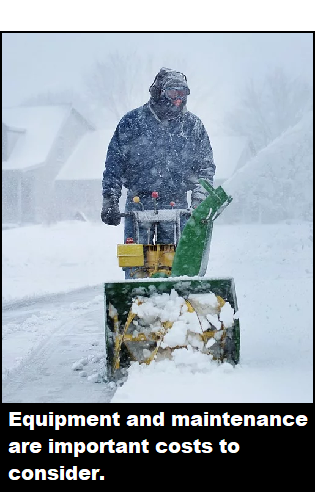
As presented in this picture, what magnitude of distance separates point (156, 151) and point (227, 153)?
25064 millimetres

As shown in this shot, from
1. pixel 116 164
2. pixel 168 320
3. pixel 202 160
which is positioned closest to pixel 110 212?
pixel 116 164

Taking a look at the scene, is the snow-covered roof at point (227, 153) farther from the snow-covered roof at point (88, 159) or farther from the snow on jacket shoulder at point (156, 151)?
the snow on jacket shoulder at point (156, 151)

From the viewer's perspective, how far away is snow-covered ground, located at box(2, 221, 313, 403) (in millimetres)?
3793

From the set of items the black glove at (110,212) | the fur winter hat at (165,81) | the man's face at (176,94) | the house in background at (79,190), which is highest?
the house in background at (79,190)

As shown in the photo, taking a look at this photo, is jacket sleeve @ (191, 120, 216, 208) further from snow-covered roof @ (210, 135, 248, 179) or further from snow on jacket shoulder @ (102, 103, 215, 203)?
snow-covered roof @ (210, 135, 248, 179)

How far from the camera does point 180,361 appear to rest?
3908mm

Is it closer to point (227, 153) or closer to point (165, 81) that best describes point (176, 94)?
point (165, 81)

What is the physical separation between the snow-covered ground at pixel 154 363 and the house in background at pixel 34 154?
11537mm

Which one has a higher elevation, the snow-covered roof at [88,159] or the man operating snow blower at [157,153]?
the snow-covered roof at [88,159]

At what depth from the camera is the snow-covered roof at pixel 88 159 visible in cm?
2841

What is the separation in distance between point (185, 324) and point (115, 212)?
4.19 ft

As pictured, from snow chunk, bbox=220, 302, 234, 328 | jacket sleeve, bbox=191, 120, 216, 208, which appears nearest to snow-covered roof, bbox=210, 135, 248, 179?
jacket sleeve, bbox=191, 120, 216, 208

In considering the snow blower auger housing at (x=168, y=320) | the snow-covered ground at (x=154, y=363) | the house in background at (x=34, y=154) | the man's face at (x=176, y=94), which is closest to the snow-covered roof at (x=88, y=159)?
the house in background at (x=34, y=154)

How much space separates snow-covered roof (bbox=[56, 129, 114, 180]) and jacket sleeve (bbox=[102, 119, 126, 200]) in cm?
2275
